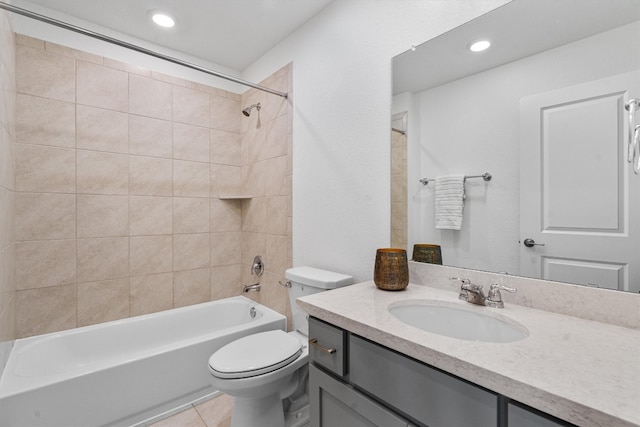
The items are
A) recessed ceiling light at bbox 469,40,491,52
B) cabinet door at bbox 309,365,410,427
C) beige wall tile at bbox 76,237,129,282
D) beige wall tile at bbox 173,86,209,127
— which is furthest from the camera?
beige wall tile at bbox 173,86,209,127

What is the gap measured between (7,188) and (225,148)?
148 centimetres

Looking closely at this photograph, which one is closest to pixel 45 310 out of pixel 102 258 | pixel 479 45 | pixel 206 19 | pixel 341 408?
pixel 102 258

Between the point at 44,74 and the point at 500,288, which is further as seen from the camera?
the point at 44,74

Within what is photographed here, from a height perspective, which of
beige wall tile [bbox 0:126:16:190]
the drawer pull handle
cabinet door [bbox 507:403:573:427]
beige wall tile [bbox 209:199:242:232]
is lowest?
the drawer pull handle

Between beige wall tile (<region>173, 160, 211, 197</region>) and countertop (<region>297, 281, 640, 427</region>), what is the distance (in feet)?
6.20

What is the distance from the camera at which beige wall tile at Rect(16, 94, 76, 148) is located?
1.82m

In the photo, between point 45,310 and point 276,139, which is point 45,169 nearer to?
point 45,310

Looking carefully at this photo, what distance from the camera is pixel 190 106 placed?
2.48 m

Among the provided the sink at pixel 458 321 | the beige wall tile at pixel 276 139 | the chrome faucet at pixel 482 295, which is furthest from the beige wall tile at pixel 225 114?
the chrome faucet at pixel 482 295

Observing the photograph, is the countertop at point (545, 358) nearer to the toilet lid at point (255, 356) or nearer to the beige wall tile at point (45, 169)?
the toilet lid at point (255, 356)

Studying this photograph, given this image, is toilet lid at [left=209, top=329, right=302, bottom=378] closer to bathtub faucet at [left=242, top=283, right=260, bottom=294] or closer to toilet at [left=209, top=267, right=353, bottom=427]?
toilet at [left=209, top=267, right=353, bottom=427]

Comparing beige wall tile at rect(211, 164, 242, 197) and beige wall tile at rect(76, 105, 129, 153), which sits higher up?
beige wall tile at rect(76, 105, 129, 153)

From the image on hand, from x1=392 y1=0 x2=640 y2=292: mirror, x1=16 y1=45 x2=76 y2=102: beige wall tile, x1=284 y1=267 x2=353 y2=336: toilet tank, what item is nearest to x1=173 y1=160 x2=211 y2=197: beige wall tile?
x1=16 y1=45 x2=76 y2=102: beige wall tile

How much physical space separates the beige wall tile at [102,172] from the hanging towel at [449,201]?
7.18 ft
